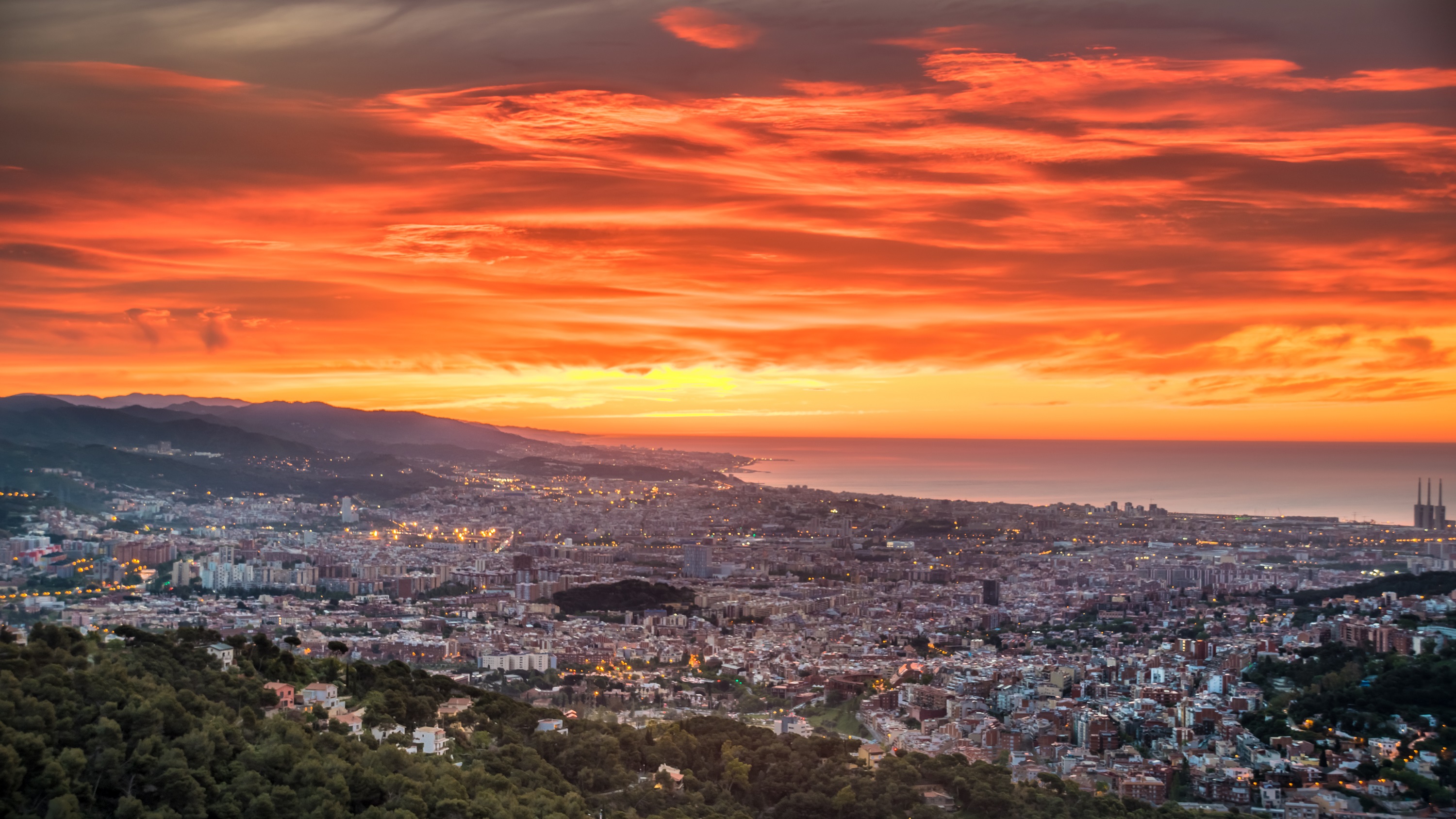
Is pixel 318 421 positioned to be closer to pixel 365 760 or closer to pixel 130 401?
pixel 130 401

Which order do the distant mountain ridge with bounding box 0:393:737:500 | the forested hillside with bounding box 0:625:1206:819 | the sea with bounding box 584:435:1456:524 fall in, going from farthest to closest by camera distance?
the sea with bounding box 584:435:1456:524 < the distant mountain ridge with bounding box 0:393:737:500 < the forested hillside with bounding box 0:625:1206:819

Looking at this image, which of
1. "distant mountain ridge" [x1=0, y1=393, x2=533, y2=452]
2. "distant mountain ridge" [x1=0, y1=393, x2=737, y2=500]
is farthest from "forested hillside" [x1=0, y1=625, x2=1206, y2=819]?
"distant mountain ridge" [x1=0, y1=393, x2=533, y2=452]

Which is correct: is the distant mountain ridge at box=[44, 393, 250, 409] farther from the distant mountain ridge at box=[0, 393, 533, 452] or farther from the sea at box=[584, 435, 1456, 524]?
the sea at box=[584, 435, 1456, 524]

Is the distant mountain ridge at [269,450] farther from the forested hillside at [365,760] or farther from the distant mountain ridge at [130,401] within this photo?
the forested hillside at [365,760]

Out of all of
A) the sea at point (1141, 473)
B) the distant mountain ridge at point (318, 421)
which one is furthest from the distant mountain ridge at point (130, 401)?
the sea at point (1141, 473)

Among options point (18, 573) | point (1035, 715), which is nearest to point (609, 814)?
point (1035, 715)
